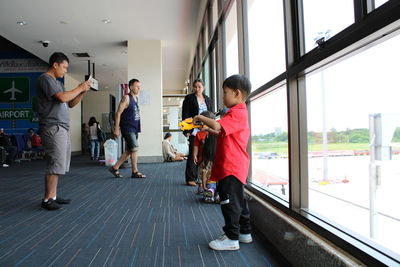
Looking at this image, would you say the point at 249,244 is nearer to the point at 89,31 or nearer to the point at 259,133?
the point at 259,133

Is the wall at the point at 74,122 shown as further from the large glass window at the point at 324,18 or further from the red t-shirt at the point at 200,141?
the large glass window at the point at 324,18

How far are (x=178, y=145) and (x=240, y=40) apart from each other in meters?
7.09

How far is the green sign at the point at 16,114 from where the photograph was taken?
10156mm

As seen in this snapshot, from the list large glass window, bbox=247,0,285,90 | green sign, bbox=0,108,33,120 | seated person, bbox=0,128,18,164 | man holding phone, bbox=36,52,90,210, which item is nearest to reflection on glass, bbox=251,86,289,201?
large glass window, bbox=247,0,285,90

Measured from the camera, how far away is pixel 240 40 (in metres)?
2.86

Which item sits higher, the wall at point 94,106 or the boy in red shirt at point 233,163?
the wall at point 94,106

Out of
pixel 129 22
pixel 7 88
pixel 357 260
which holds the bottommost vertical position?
pixel 357 260

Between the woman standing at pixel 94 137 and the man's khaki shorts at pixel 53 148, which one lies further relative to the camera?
the woman standing at pixel 94 137

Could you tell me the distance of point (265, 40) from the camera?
2.49 m

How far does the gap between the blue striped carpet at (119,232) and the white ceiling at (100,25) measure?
13.7 feet

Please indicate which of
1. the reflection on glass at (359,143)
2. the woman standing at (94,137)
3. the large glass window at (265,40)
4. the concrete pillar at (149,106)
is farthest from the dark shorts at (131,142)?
the woman standing at (94,137)

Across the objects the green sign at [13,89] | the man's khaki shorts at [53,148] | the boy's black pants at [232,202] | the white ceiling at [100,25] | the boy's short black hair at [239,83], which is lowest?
the boy's black pants at [232,202]

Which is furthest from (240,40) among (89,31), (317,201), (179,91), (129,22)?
(179,91)

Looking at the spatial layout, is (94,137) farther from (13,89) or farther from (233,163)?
(233,163)
